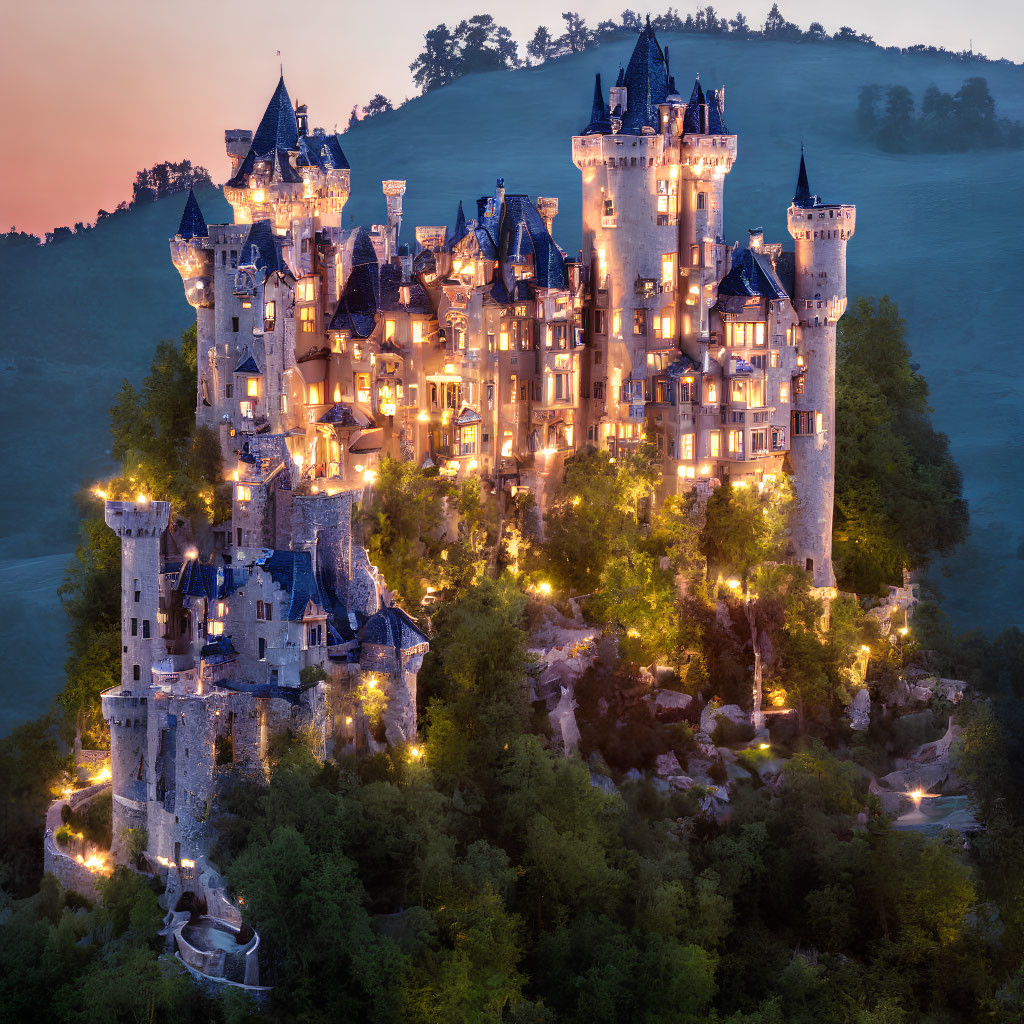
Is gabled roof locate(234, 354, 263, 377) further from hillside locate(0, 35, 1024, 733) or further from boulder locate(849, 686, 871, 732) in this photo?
hillside locate(0, 35, 1024, 733)

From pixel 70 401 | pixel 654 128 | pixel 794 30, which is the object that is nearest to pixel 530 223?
pixel 654 128

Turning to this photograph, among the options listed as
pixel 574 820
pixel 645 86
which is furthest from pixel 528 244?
pixel 574 820

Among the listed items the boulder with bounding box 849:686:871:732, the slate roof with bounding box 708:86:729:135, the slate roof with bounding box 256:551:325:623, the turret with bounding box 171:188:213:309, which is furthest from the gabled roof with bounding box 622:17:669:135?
the boulder with bounding box 849:686:871:732

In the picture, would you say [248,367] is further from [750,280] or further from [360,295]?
[750,280]

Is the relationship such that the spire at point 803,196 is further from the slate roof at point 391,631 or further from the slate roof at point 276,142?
the slate roof at point 391,631

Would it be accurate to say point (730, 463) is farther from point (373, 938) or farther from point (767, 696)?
point (373, 938)

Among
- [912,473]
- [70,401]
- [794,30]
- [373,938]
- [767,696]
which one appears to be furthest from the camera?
[794,30]
